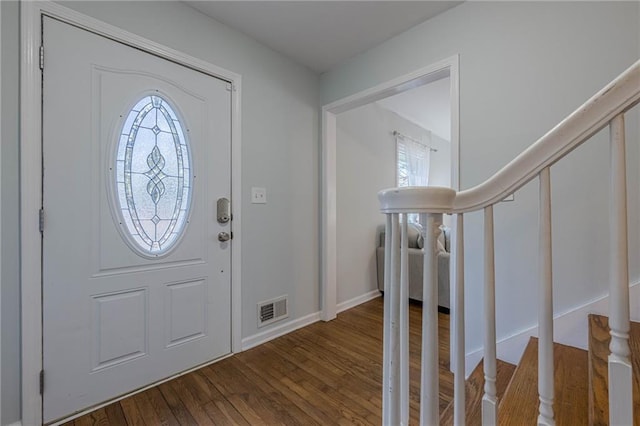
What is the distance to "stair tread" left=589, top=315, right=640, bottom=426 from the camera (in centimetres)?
69

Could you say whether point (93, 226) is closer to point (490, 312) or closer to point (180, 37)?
point (180, 37)

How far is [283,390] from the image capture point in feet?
5.43

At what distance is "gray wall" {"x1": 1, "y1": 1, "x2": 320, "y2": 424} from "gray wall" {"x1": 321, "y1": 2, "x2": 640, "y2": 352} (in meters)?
1.20

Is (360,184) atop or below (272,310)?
atop

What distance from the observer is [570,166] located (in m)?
1.45

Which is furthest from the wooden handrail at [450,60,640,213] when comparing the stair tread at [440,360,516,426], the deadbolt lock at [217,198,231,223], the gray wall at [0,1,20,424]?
the gray wall at [0,1,20,424]

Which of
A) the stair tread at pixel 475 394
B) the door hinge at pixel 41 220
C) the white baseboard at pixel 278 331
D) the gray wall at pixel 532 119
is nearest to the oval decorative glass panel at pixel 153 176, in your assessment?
the door hinge at pixel 41 220

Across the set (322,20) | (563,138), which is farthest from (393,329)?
(322,20)

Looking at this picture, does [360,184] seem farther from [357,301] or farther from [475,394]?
[475,394]

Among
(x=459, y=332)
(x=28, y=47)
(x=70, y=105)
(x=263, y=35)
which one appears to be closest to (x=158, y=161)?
(x=70, y=105)

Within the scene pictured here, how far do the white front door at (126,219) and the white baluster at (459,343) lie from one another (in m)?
1.66

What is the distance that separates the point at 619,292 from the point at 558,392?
2.67 feet

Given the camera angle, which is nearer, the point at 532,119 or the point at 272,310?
the point at 532,119

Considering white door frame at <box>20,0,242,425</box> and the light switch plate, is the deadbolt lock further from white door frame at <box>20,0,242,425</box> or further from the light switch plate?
white door frame at <box>20,0,242,425</box>
